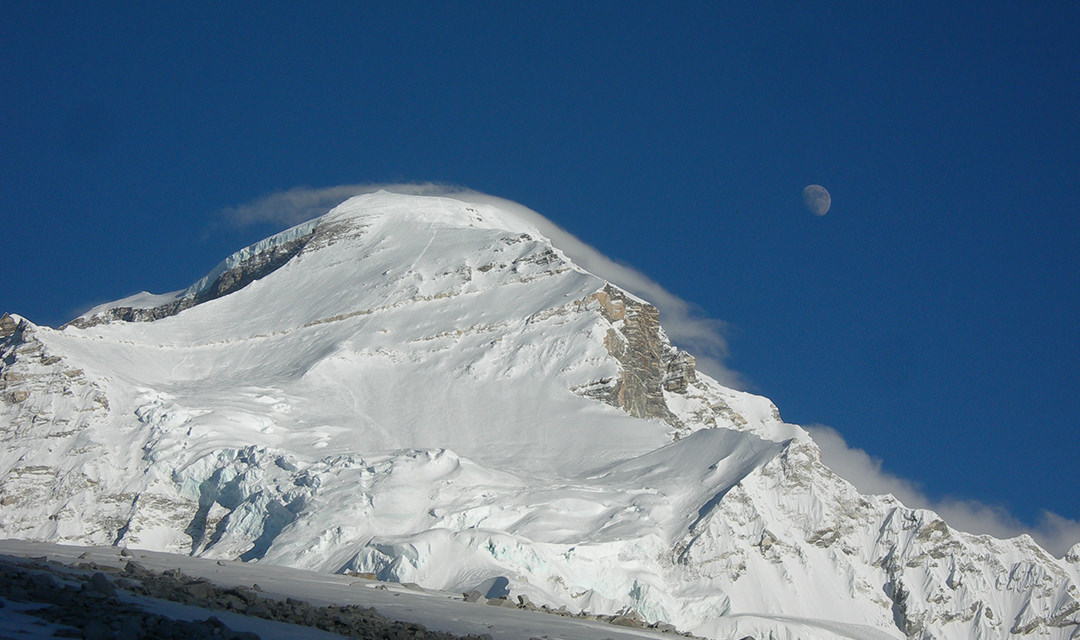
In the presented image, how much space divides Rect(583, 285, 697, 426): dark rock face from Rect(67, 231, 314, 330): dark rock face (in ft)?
124

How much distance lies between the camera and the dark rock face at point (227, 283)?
123375 millimetres

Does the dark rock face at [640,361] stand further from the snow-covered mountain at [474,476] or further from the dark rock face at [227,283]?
the dark rock face at [227,283]

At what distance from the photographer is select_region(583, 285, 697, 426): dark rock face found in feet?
298

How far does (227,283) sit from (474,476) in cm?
6957

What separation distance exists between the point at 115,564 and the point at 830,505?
4937 centimetres

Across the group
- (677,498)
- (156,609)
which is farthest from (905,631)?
(156,609)

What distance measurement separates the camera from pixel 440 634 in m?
20.4

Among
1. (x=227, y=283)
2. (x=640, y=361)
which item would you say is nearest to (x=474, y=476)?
(x=640, y=361)

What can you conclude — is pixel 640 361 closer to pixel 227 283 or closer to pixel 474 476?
pixel 474 476

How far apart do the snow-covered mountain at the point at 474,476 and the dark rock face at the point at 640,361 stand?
1.52ft

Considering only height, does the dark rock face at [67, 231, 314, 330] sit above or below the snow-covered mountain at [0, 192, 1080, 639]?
above

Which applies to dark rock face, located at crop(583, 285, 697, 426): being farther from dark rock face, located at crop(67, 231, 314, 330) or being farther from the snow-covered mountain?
dark rock face, located at crop(67, 231, 314, 330)

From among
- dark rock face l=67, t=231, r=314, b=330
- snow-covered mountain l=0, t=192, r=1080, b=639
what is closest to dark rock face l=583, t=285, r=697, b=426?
snow-covered mountain l=0, t=192, r=1080, b=639

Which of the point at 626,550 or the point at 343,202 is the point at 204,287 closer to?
the point at 343,202
